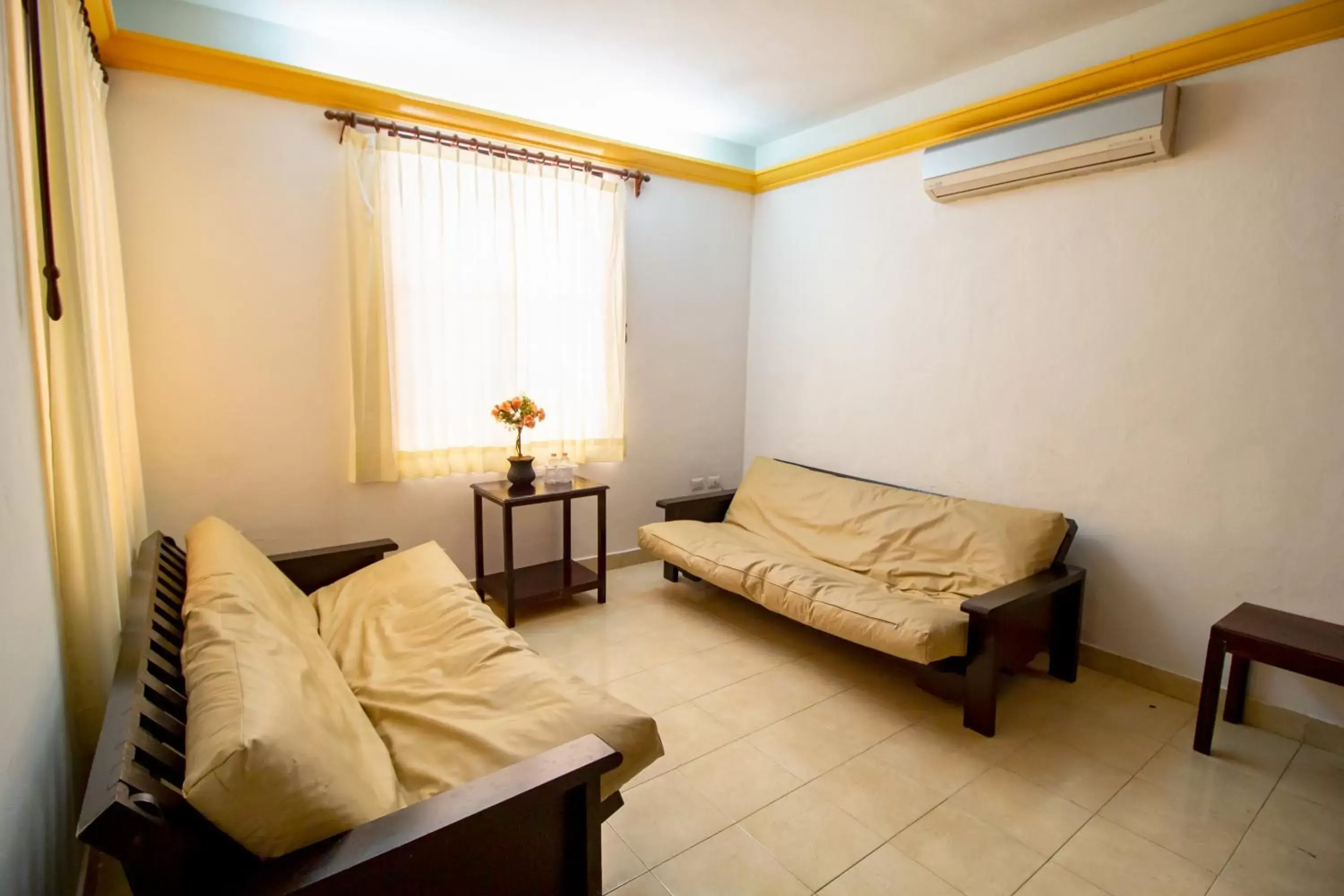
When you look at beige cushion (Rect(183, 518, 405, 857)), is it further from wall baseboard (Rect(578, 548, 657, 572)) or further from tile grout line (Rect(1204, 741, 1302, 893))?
wall baseboard (Rect(578, 548, 657, 572))

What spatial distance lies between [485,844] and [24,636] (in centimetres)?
88

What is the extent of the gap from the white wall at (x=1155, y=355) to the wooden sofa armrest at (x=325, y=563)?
2629 mm

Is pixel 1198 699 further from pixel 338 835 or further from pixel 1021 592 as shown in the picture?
pixel 338 835

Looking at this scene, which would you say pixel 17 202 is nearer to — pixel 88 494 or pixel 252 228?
pixel 88 494

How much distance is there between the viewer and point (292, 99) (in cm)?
277

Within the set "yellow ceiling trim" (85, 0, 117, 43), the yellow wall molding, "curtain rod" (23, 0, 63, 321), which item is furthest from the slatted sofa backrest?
the yellow wall molding

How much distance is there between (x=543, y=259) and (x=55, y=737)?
108 inches

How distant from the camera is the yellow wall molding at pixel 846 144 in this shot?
221cm

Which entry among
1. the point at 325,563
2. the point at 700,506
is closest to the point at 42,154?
the point at 325,563

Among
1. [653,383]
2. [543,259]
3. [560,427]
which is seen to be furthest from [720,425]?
[543,259]

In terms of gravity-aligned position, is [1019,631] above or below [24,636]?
below

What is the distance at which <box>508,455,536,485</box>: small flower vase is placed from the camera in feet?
10.7

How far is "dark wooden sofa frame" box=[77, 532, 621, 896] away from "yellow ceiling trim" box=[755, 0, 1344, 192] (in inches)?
121

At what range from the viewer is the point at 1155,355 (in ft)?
8.43
